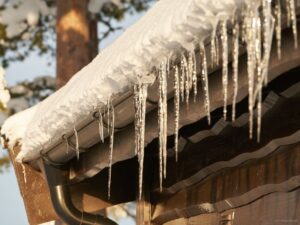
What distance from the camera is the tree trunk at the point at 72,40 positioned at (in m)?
9.69

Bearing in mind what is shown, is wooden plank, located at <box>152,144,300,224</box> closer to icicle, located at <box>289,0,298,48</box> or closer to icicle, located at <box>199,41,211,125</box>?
icicle, located at <box>199,41,211,125</box>

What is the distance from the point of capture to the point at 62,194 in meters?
4.80

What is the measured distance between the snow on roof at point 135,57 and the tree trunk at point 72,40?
5111mm

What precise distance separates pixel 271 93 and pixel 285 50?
755mm

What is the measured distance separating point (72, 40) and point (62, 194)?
5331 millimetres

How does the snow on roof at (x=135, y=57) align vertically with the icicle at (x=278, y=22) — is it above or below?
above

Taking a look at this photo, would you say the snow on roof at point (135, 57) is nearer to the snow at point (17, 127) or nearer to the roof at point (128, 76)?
the roof at point (128, 76)

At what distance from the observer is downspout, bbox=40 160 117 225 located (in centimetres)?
471

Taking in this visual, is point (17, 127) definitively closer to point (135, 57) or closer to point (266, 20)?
point (135, 57)

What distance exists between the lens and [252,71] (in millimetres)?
2646

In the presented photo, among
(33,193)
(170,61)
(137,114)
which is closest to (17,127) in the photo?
(33,193)

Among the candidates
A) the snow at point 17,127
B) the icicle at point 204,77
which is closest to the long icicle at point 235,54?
the icicle at point 204,77

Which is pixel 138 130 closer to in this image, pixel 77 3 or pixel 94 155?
pixel 94 155

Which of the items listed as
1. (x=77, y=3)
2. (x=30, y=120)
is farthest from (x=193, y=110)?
(x=77, y=3)
